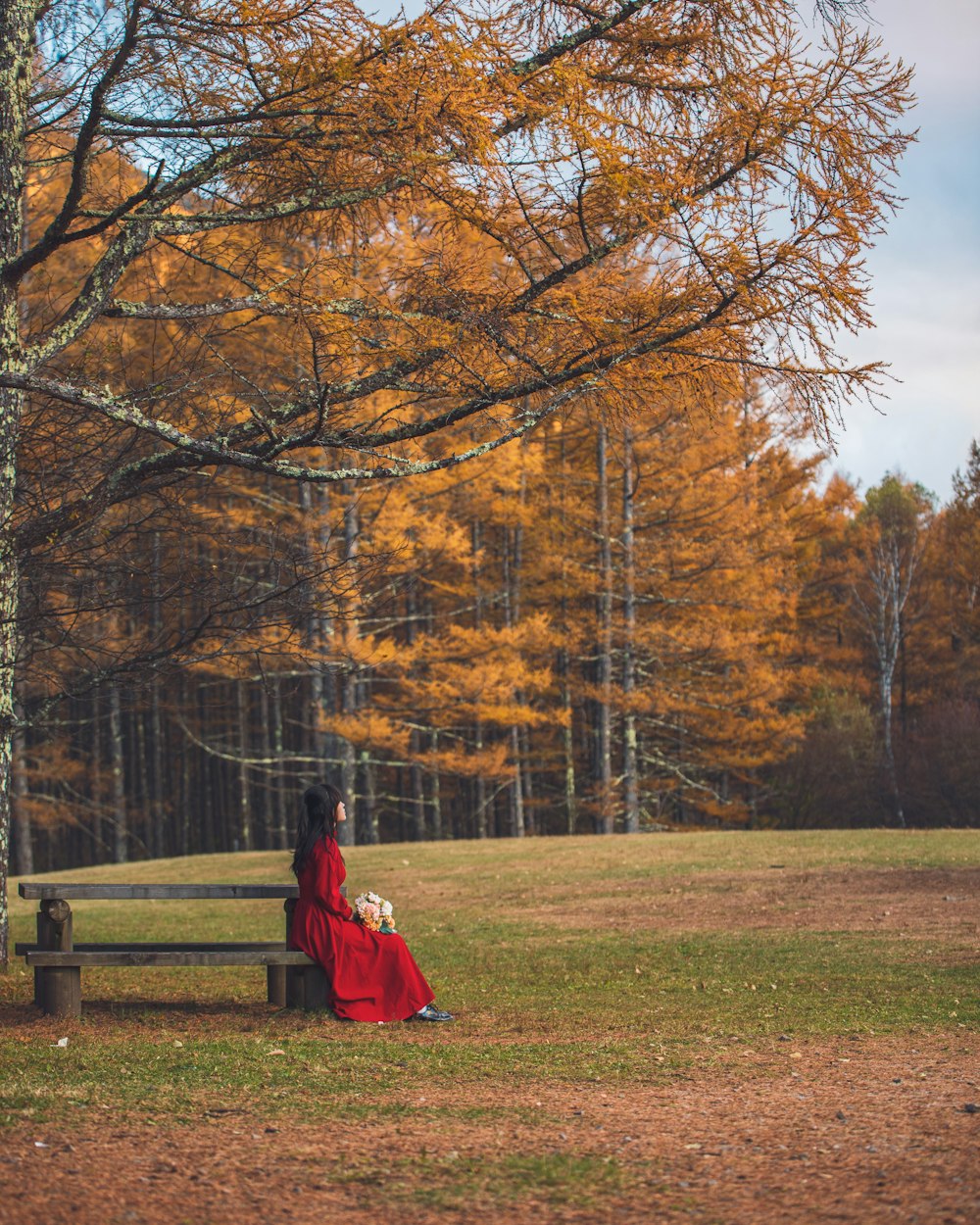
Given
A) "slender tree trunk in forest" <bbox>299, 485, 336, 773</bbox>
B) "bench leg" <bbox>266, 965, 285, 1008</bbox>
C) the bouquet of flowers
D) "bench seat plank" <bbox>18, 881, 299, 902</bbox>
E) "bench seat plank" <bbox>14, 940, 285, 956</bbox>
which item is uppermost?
"slender tree trunk in forest" <bbox>299, 485, 336, 773</bbox>

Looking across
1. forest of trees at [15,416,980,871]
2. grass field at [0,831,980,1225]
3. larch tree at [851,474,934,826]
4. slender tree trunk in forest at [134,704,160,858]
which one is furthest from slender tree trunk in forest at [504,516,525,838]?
grass field at [0,831,980,1225]

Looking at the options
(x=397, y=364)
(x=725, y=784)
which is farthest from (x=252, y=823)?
(x=397, y=364)

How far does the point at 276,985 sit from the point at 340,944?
75 cm

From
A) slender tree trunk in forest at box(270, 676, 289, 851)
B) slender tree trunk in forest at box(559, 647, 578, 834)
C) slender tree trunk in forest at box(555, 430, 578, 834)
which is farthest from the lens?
slender tree trunk in forest at box(270, 676, 289, 851)

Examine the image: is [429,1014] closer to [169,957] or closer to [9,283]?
[169,957]

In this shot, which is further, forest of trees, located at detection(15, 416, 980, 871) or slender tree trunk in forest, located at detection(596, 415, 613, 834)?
slender tree trunk in forest, located at detection(596, 415, 613, 834)

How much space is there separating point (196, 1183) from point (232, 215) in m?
5.41

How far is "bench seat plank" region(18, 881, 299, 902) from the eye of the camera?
7.10 m

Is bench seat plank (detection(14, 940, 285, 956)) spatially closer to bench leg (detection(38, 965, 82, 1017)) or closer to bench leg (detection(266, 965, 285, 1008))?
bench leg (detection(38, 965, 82, 1017))

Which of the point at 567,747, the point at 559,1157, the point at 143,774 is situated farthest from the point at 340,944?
the point at 143,774

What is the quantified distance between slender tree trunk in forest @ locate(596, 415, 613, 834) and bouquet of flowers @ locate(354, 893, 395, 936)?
62.0 ft

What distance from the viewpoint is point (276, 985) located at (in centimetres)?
768

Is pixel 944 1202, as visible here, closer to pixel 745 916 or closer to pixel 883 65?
pixel 883 65

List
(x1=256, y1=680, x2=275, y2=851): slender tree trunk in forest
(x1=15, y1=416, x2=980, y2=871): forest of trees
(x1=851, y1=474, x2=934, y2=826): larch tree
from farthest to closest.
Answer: (x1=851, y1=474, x2=934, y2=826): larch tree, (x1=256, y1=680, x2=275, y2=851): slender tree trunk in forest, (x1=15, y1=416, x2=980, y2=871): forest of trees
